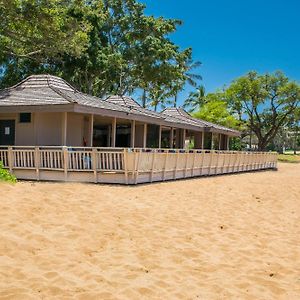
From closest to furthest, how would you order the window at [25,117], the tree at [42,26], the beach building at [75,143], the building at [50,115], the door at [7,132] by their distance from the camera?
1. the beach building at [75,143]
2. the building at [50,115]
3. the window at [25,117]
4. the door at [7,132]
5. the tree at [42,26]

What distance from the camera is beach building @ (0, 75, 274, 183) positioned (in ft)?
43.1

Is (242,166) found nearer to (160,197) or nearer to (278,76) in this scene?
(160,197)

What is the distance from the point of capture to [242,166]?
23641 millimetres

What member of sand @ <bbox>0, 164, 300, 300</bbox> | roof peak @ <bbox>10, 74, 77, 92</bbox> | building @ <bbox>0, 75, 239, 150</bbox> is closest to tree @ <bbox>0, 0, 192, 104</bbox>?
roof peak @ <bbox>10, 74, 77, 92</bbox>

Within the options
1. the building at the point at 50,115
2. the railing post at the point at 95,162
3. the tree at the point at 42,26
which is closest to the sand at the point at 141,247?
the railing post at the point at 95,162

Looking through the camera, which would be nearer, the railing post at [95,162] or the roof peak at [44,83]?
the railing post at [95,162]

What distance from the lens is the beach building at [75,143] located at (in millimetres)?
13133

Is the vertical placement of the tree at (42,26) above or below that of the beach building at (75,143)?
above

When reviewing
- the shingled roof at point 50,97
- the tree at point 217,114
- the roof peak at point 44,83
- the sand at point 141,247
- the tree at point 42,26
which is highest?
the tree at point 42,26

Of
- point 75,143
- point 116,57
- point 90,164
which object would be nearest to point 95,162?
point 90,164

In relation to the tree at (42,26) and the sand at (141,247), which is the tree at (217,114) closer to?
the tree at (42,26)

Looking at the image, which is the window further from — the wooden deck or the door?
the wooden deck

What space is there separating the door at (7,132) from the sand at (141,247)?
704 cm

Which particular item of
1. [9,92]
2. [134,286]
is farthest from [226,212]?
[9,92]
